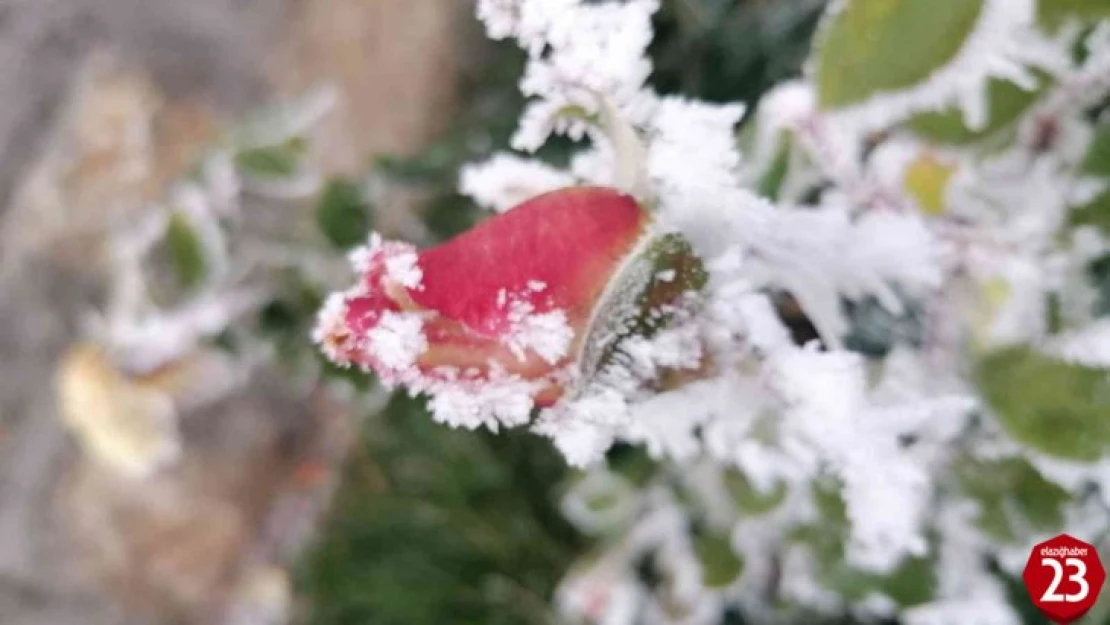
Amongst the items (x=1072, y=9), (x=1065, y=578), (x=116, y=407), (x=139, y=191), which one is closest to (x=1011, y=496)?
(x=1065, y=578)

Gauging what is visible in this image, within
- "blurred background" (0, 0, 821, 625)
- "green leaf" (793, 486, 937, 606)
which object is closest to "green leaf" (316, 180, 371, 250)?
"blurred background" (0, 0, 821, 625)

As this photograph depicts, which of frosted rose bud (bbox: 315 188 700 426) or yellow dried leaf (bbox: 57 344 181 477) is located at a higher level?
yellow dried leaf (bbox: 57 344 181 477)

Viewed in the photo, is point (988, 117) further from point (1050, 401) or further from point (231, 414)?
point (231, 414)

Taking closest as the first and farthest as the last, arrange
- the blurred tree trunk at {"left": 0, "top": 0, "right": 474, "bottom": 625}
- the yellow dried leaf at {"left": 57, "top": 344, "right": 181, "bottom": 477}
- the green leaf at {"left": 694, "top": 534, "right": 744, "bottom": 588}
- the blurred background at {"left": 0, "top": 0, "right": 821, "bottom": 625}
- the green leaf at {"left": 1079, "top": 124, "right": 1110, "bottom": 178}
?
the green leaf at {"left": 1079, "top": 124, "right": 1110, "bottom": 178} < the green leaf at {"left": 694, "top": 534, "right": 744, "bottom": 588} < the yellow dried leaf at {"left": 57, "top": 344, "right": 181, "bottom": 477} < the blurred background at {"left": 0, "top": 0, "right": 821, "bottom": 625} < the blurred tree trunk at {"left": 0, "top": 0, "right": 474, "bottom": 625}

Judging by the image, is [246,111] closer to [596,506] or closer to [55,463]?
[55,463]

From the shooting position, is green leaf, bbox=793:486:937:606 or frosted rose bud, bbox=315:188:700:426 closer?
frosted rose bud, bbox=315:188:700:426

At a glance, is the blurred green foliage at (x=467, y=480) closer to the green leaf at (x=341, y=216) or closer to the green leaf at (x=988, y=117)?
the green leaf at (x=341, y=216)

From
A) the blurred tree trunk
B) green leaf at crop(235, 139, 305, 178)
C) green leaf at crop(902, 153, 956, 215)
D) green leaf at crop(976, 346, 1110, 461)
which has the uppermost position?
the blurred tree trunk

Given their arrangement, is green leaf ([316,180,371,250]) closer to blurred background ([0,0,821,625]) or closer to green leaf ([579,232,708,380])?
blurred background ([0,0,821,625])
